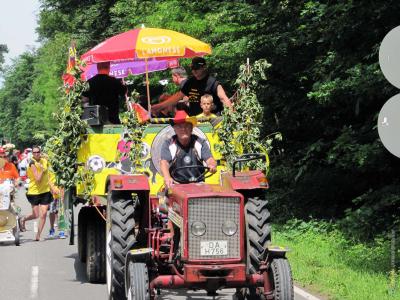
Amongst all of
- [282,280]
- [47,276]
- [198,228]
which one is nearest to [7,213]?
[47,276]

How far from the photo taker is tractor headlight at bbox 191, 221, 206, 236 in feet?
25.7

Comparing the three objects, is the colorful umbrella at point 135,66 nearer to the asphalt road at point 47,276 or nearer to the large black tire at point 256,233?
the asphalt road at point 47,276

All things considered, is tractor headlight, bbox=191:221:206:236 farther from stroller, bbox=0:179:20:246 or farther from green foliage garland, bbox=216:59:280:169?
stroller, bbox=0:179:20:246

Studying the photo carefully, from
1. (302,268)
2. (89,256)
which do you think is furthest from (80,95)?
(302,268)

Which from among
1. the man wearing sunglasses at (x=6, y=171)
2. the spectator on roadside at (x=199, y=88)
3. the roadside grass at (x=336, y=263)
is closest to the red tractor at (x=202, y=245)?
the roadside grass at (x=336, y=263)

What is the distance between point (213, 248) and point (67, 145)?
414 centimetres

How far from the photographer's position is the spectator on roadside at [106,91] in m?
13.0

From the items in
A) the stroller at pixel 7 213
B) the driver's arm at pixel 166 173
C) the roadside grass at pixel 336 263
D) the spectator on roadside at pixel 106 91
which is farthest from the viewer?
the stroller at pixel 7 213

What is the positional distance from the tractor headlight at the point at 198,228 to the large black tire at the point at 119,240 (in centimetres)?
114

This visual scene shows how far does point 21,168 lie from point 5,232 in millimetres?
14396

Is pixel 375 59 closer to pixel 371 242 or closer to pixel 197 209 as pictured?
pixel 371 242

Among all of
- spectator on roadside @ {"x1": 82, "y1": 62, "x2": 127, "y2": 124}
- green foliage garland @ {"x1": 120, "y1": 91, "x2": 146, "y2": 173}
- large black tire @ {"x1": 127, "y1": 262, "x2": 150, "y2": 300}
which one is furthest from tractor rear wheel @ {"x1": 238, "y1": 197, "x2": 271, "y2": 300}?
spectator on roadside @ {"x1": 82, "y1": 62, "x2": 127, "y2": 124}

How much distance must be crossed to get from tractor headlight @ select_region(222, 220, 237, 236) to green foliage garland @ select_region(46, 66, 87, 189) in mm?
3777

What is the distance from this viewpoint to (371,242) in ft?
47.8
